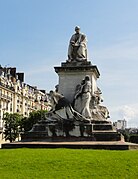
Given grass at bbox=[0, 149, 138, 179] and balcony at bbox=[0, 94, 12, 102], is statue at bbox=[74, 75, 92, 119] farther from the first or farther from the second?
balcony at bbox=[0, 94, 12, 102]

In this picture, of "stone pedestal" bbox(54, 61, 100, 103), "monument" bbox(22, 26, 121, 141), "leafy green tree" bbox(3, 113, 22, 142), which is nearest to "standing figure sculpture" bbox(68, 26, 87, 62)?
"monument" bbox(22, 26, 121, 141)

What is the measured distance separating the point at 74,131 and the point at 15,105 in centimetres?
7476

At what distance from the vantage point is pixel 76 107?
23391 mm

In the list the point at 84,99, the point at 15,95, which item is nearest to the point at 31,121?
the point at 15,95

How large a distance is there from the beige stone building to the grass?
69.1 metres

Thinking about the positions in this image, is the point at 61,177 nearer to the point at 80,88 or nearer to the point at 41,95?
the point at 80,88

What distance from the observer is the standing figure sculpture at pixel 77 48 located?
25594 millimetres

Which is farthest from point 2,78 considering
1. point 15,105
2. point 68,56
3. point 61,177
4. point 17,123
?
point 61,177

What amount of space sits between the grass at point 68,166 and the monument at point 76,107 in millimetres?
7327

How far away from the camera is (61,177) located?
1107 centimetres

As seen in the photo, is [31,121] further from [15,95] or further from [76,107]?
[76,107]

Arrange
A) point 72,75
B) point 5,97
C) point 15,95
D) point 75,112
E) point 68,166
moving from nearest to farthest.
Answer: point 68,166 → point 75,112 → point 72,75 → point 5,97 → point 15,95

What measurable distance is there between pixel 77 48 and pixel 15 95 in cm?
7099

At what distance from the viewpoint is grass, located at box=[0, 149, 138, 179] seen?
37.2ft
